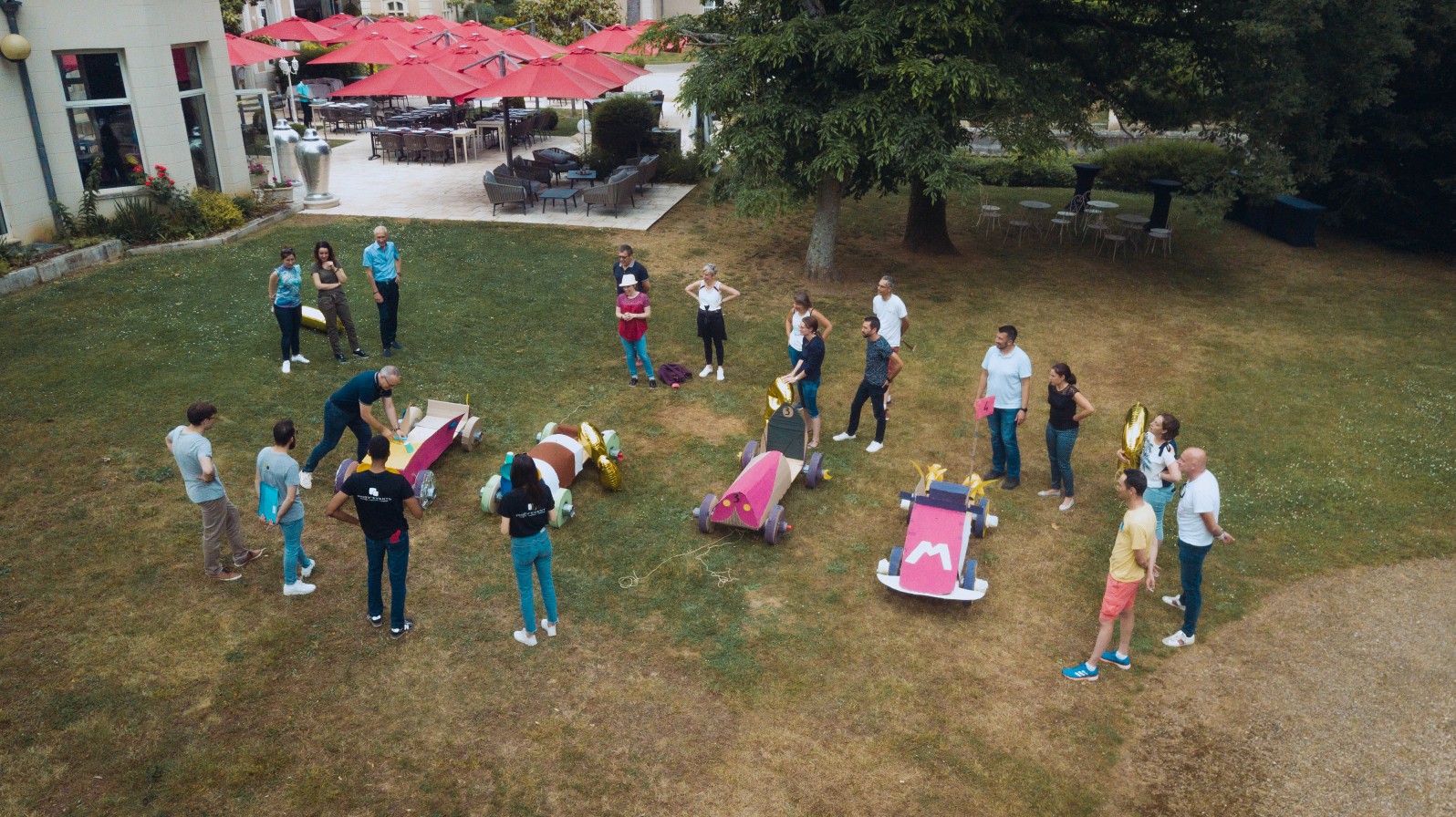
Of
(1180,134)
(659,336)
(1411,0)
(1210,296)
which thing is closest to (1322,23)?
(1411,0)

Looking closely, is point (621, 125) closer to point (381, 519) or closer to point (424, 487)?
point (424, 487)

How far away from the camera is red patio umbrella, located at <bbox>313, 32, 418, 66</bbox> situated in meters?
24.2

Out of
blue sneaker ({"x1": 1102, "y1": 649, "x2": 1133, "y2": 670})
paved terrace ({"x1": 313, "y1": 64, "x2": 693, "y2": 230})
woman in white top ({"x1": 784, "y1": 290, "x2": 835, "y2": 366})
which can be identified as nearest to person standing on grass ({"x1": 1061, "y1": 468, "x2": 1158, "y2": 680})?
blue sneaker ({"x1": 1102, "y1": 649, "x2": 1133, "y2": 670})

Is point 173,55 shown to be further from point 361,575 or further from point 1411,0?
point 1411,0

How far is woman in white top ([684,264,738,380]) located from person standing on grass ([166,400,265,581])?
5554mm

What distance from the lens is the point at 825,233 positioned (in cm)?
1563

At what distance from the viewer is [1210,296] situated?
15844mm

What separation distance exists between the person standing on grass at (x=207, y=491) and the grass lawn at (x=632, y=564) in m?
0.26

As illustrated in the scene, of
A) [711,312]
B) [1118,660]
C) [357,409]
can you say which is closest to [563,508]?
[357,409]

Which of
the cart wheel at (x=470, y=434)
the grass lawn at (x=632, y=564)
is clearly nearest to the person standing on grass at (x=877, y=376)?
A: the grass lawn at (x=632, y=564)

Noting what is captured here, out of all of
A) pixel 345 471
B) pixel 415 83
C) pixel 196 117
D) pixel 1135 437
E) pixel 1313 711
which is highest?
pixel 415 83

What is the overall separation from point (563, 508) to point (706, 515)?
1334mm

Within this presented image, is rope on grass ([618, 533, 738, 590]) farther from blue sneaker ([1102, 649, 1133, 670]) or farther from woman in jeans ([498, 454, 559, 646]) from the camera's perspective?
blue sneaker ([1102, 649, 1133, 670])

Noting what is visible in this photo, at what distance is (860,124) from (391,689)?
9.67 metres
